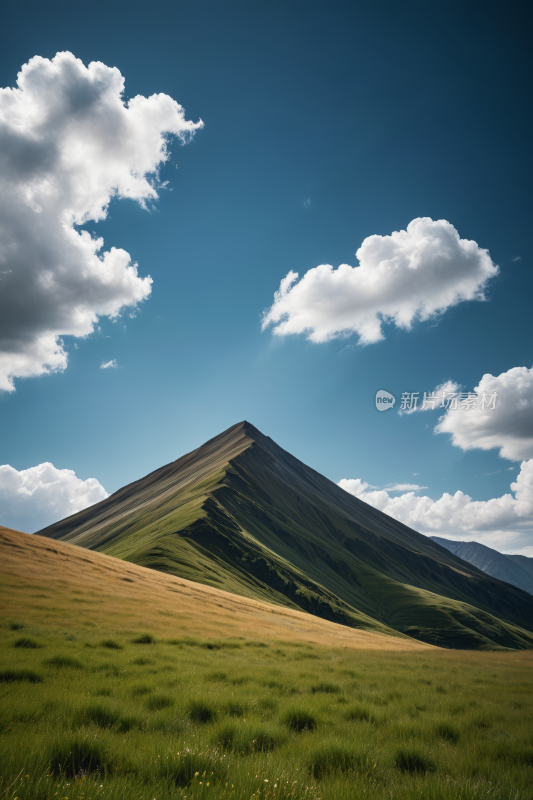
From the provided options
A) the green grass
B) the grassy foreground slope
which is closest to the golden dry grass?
the grassy foreground slope

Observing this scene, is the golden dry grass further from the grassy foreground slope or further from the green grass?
the green grass

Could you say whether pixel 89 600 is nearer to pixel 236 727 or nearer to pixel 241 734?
pixel 236 727

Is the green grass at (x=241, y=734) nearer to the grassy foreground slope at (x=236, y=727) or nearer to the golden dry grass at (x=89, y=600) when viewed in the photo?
the grassy foreground slope at (x=236, y=727)

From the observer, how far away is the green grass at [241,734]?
187 inches

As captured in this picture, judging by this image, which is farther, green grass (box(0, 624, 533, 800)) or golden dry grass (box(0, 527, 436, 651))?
golden dry grass (box(0, 527, 436, 651))

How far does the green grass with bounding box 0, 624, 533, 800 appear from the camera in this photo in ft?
15.6

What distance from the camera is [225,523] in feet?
481

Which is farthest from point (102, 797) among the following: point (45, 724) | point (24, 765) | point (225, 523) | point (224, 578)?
point (225, 523)

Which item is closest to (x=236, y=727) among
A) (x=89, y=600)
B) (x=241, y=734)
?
(x=241, y=734)

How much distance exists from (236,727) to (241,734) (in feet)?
0.89

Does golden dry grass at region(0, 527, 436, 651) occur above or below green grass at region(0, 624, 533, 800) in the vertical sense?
below

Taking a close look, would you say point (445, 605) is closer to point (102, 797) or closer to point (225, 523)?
point (225, 523)

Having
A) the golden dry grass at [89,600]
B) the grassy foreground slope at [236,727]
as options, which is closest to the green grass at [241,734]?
the grassy foreground slope at [236,727]

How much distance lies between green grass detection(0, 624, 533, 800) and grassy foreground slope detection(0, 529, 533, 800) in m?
0.03
